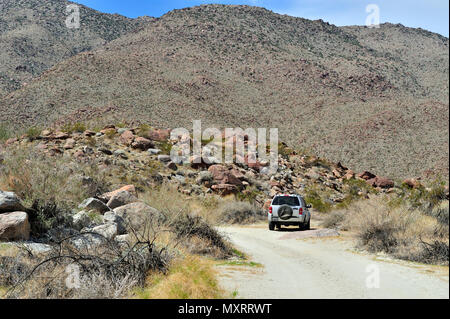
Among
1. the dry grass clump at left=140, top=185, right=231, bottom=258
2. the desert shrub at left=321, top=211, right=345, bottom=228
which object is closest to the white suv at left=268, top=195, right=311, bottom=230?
the desert shrub at left=321, top=211, right=345, bottom=228

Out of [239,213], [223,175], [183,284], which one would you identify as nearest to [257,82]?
[223,175]

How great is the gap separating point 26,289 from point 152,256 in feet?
6.39

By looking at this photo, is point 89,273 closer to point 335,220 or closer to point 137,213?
point 137,213

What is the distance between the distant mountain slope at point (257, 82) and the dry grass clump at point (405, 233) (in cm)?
2083

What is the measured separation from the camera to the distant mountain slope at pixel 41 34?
77006mm

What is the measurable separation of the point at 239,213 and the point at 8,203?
46.5ft

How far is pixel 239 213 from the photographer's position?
74.4 feet

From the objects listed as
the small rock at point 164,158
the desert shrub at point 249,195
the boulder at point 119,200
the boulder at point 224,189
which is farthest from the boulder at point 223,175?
the boulder at point 119,200

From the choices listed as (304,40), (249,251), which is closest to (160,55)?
(304,40)

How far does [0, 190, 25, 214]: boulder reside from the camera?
9.75 m

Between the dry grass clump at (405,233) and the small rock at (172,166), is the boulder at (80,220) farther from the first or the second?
the small rock at (172,166)

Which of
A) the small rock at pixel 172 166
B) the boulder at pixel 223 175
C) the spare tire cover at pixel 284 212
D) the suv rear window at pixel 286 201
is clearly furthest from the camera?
the small rock at pixel 172 166

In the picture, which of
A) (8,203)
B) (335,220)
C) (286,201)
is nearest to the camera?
(8,203)

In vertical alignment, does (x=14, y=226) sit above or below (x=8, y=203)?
below
